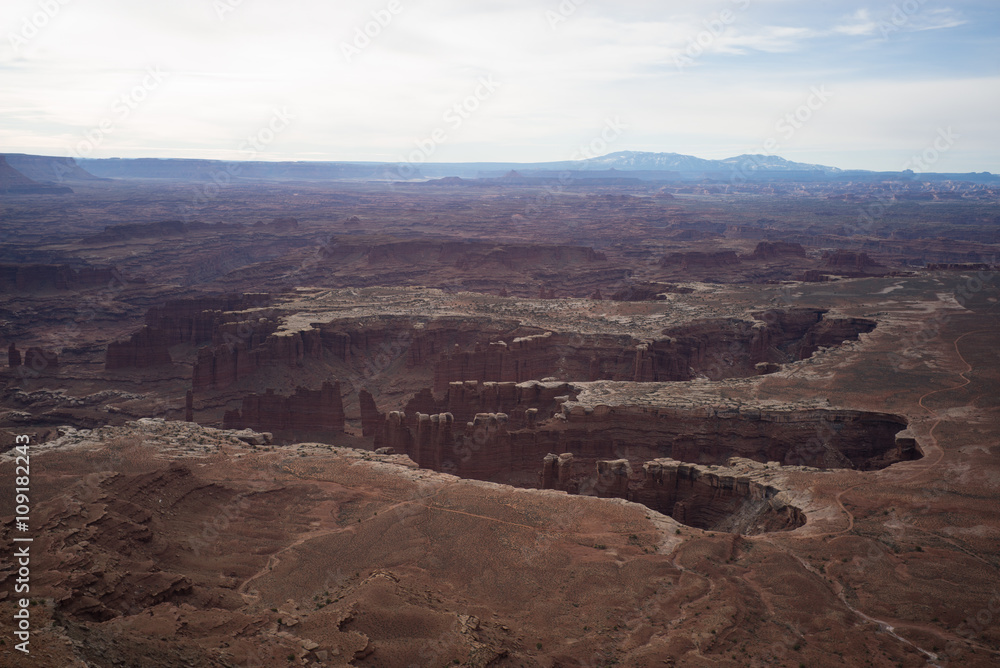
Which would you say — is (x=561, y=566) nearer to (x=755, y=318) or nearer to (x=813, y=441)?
(x=813, y=441)

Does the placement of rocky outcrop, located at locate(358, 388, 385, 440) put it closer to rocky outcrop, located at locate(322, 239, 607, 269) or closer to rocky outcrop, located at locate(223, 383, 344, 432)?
rocky outcrop, located at locate(223, 383, 344, 432)

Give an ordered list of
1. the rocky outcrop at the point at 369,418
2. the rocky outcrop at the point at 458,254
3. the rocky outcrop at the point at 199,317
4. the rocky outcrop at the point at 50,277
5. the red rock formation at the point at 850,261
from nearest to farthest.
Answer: the rocky outcrop at the point at 369,418, the rocky outcrop at the point at 199,317, the rocky outcrop at the point at 50,277, the red rock formation at the point at 850,261, the rocky outcrop at the point at 458,254

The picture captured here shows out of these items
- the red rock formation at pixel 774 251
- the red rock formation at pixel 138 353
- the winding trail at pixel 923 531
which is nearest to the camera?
the winding trail at pixel 923 531

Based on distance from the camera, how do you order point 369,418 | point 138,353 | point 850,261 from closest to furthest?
point 369,418 → point 138,353 → point 850,261

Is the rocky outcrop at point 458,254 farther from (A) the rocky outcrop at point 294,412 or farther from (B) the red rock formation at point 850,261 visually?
(A) the rocky outcrop at point 294,412

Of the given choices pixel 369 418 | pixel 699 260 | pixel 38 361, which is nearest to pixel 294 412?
pixel 369 418

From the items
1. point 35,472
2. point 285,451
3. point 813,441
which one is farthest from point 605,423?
point 35,472

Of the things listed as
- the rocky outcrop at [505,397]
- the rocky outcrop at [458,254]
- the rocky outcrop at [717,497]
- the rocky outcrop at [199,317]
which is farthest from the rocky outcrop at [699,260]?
the rocky outcrop at [717,497]

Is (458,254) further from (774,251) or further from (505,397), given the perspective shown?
(505,397)

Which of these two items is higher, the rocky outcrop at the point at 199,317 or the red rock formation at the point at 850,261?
the red rock formation at the point at 850,261
